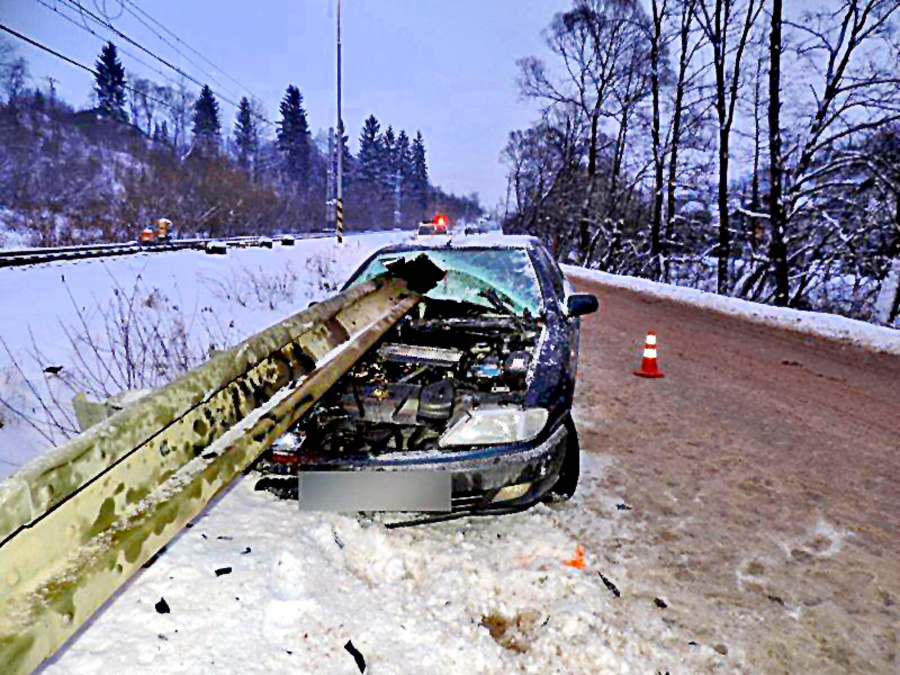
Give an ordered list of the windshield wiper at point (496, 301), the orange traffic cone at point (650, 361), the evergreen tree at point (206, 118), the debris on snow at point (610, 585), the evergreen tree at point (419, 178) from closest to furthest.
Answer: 1. the debris on snow at point (610, 585)
2. the windshield wiper at point (496, 301)
3. the orange traffic cone at point (650, 361)
4. the evergreen tree at point (206, 118)
5. the evergreen tree at point (419, 178)

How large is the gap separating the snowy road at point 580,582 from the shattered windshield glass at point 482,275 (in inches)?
55.2

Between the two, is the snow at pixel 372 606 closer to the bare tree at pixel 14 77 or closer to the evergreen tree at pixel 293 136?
the bare tree at pixel 14 77

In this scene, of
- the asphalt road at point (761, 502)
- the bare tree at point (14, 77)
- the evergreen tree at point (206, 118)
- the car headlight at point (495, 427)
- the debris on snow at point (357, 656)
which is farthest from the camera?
the evergreen tree at point (206, 118)

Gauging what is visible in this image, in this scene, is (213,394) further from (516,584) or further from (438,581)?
(516,584)

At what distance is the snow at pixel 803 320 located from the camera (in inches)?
329

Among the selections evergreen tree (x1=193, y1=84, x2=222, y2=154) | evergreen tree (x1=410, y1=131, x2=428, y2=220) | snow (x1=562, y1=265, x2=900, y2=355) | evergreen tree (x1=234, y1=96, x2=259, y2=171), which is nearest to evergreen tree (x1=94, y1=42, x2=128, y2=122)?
evergreen tree (x1=193, y1=84, x2=222, y2=154)

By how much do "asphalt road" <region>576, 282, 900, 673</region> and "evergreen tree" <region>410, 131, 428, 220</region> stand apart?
315 feet

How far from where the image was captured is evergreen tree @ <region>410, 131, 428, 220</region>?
9969cm

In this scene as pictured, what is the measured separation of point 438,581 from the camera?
96.8 inches

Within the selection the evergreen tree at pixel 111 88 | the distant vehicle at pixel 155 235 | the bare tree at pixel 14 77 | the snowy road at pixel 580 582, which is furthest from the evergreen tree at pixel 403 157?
the snowy road at pixel 580 582

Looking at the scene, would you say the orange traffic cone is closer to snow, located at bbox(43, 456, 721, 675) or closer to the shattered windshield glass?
the shattered windshield glass

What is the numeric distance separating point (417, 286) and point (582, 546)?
266cm

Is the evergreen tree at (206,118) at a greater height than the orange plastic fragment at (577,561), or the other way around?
the evergreen tree at (206,118)

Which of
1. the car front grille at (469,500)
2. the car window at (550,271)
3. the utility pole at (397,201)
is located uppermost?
the utility pole at (397,201)
